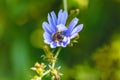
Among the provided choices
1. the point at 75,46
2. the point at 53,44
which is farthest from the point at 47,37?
the point at 75,46

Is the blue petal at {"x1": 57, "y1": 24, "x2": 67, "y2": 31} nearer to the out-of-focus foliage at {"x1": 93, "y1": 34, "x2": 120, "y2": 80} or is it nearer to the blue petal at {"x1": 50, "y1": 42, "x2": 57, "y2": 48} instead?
the blue petal at {"x1": 50, "y1": 42, "x2": 57, "y2": 48}

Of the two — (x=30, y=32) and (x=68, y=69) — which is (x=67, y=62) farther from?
(x=30, y=32)

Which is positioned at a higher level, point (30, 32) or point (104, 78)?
point (30, 32)

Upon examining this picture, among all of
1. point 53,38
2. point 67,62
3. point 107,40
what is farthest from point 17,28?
point 53,38

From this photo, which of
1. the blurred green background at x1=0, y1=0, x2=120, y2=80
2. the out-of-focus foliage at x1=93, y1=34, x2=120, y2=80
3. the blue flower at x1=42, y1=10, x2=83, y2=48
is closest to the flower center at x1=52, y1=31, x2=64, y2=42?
the blue flower at x1=42, y1=10, x2=83, y2=48

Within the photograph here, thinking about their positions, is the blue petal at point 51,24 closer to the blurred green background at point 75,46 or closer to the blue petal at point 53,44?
the blue petal at point 53,44

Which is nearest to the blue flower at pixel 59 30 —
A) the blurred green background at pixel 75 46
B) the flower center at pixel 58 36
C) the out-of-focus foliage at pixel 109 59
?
the flower center at pixel 58 36
